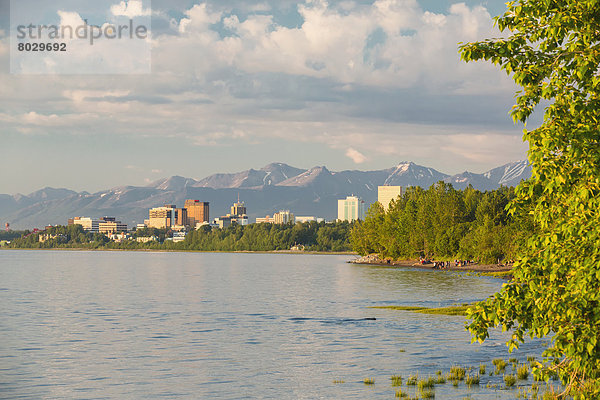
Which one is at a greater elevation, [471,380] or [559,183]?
[559,183]

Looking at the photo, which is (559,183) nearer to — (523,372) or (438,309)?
(523,372)

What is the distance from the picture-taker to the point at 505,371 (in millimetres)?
40000

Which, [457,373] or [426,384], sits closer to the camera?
[426,384]

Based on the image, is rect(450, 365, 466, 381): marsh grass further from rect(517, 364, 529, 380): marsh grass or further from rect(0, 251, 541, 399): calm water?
rect(517, 364, 529, 380): marsh grass

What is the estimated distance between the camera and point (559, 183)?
20.6 m

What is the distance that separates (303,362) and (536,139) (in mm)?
28655

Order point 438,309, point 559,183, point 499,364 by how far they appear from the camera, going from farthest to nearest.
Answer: point 438,309 → point 499,364 → point 559,183

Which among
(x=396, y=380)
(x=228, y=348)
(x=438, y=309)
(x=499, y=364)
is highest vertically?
(x=499, y=364)

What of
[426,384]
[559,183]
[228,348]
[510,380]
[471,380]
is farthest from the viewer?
[228,348]

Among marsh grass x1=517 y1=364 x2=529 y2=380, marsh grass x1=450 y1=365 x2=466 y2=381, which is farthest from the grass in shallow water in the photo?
marsh grass x1=517 y1=364 x2=529 y2=380

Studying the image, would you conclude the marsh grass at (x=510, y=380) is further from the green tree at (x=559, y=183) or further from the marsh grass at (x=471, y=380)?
the green tree at (x=559, y=183)

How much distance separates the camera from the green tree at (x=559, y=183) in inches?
799

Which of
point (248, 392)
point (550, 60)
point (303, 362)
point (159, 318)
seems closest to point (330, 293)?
point (159, 318)

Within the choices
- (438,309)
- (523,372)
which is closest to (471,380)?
(523,372)
